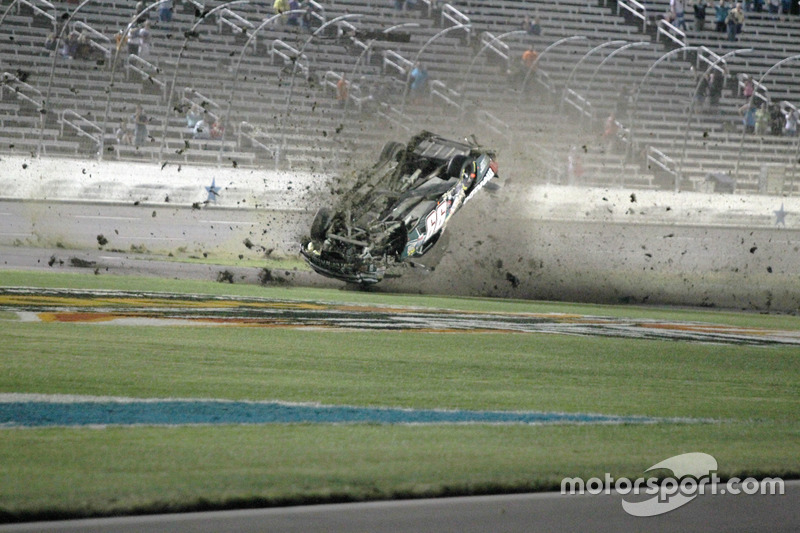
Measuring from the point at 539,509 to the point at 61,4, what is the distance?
68.4 ft

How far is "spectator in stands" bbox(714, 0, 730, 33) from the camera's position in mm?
29378

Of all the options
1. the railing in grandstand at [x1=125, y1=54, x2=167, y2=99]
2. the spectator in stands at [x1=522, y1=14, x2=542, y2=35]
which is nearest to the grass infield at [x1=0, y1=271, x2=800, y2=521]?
the railing in grandstand at [x1=125, y1=54, x2=167, y2=99]

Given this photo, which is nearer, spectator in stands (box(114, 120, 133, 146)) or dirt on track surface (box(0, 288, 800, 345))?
dirt on track surface (box(0, 288, 800, 345))

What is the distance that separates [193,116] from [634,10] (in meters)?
13.3

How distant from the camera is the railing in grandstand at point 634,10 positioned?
1115 inches

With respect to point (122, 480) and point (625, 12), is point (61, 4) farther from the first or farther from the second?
point (122, 480)

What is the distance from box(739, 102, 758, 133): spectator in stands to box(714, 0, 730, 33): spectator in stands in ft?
16.8

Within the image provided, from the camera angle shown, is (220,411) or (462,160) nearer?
(220,411)

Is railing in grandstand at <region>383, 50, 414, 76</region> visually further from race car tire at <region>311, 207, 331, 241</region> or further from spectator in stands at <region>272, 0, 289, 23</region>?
race car tire at <region>311, 207, 331, 241</region>

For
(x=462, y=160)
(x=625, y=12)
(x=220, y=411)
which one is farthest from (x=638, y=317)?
(x=625, y=12)

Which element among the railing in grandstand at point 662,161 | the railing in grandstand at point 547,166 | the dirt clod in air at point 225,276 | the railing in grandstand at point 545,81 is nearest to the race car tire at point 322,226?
the dirt clod in air at point 225,276

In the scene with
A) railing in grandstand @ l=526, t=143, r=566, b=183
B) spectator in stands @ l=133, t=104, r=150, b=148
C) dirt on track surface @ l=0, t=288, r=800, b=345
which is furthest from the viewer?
railing in grandstand @ l=526, t=143, r=566, b=183

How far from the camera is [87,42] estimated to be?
21688 mm

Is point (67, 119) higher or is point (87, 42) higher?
point (87, 42)
